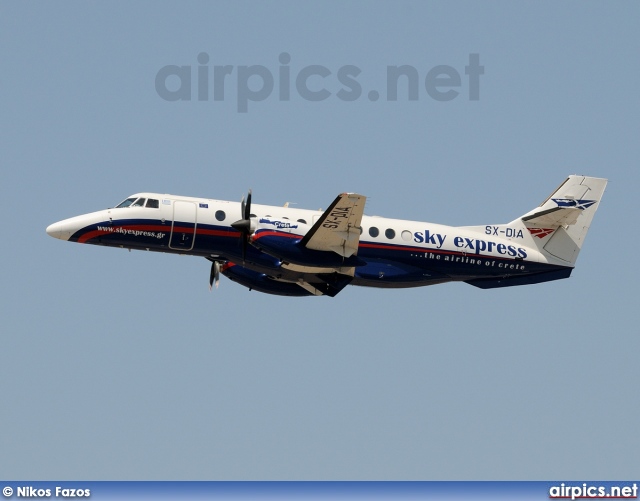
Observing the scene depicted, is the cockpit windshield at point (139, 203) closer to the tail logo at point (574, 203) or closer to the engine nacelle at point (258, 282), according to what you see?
the engine nacelle at point (258, 282)

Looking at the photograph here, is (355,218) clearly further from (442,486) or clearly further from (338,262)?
(442,486)

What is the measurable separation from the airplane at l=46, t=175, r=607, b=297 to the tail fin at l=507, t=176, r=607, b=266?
4 centimetres

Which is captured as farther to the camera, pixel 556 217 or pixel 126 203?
pixel 556 217

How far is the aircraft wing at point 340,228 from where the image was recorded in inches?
1602

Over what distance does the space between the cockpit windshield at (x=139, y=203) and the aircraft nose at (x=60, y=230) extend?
190cm

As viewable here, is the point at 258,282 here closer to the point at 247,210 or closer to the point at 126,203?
the point at 247,210

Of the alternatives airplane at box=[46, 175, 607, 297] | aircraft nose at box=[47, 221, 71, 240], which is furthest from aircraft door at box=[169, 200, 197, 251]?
aircraft nose at box=[47, 221, 71, 240]

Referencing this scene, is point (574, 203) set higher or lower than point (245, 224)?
higher

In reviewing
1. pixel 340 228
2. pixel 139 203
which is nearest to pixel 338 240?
pixel 340 228

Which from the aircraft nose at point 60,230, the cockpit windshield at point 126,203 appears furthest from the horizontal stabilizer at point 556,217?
the aircraft nose at point 60,230

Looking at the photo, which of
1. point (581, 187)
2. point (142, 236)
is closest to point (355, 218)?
point (142, 236)

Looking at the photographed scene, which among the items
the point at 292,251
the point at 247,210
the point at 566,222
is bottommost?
the point at 292,251

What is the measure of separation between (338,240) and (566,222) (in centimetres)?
976

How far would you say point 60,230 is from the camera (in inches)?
1706
